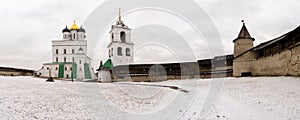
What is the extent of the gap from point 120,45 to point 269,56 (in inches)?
1610

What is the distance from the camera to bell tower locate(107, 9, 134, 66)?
61.0m

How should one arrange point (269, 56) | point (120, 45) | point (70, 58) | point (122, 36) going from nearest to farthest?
point (269, 56)
point (120, 45)
point (122, 36)
point (70, 58)

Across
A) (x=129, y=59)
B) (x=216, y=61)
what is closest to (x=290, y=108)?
(x=216, y=61)

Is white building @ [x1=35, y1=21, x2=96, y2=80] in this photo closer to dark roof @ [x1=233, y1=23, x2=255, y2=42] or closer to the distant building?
dark roof @ [x1=233, y1=23, x2=255, y2=42]

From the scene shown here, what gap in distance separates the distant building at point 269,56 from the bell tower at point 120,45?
106 ft

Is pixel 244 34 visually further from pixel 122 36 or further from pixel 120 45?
pixel 122 36

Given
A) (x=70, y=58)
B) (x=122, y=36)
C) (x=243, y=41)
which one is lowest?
(x=70, y=58)

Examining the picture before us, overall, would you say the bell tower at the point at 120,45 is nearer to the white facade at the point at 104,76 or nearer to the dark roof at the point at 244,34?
the white facade at the point at 104,76

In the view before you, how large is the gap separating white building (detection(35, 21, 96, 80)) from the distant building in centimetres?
4829

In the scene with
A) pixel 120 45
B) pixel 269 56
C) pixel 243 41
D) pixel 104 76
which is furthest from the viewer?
pixel 120 45

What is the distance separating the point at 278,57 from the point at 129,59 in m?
43.8

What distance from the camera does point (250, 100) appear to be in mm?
14289

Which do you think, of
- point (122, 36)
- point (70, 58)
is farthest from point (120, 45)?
point (70, 58)

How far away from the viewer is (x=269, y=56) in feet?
88.8
